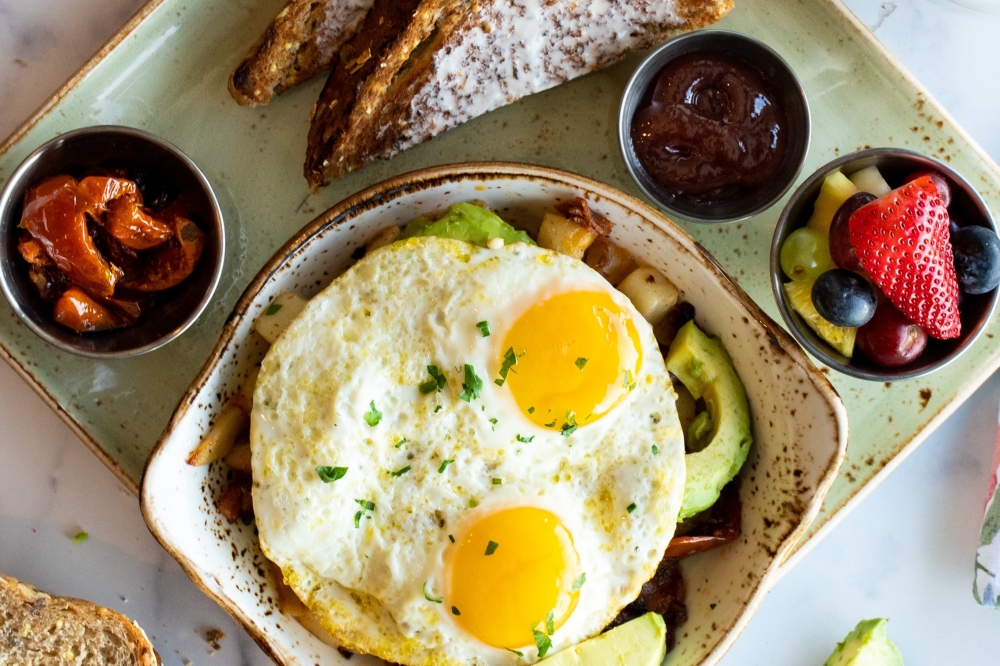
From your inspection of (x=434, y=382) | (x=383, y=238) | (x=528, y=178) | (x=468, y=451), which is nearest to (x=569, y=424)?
(x=468, y=451)

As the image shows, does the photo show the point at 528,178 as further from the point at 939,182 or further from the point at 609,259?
the point at 939,182

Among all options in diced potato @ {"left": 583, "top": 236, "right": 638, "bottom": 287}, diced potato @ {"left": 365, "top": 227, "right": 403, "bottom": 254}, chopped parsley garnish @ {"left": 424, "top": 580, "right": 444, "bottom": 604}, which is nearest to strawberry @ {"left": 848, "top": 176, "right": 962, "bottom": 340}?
diced potato @ {"left": 583, "top": 236, "right": 638, "bottom": 287}

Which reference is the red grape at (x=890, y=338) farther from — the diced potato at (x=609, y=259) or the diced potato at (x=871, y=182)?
the diced potato at (x=609, y=259)

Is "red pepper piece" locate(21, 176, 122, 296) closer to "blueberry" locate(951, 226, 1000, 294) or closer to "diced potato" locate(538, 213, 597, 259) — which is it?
"diced potato" locate(538, 213, 597, 259)

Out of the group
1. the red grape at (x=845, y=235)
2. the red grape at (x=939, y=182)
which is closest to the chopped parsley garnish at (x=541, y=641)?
the red grape at (x=845, y=235)

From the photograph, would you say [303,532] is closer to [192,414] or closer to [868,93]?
[192,414]
